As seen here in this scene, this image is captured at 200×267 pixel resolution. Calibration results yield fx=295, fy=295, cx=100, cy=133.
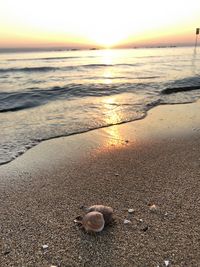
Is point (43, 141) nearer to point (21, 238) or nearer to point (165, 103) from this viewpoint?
point (21, 238)

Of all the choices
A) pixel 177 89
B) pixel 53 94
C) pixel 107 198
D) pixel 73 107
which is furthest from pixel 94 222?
pixel 177 89

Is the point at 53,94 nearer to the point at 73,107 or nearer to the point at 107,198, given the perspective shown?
the point at 73,107

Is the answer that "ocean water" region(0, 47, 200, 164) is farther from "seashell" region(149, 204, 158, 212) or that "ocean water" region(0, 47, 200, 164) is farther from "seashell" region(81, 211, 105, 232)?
"seashell" region(149, 204, 158, 212)

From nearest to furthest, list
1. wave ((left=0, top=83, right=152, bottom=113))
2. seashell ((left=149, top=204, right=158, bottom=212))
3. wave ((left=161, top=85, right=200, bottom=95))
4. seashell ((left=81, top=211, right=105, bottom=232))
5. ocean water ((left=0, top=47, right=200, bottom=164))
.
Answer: seashell ((left=81, top=211, right=105, bottom=232))
seashell ((left=149, top=204, right=158, bottom=212))
ocean water ((left=0, top=47, right=200, bottom=164))
wave ((left=0, top=83, right=152, bottom=113))
wave ((left=161, top=85, right=200, bottom=95))

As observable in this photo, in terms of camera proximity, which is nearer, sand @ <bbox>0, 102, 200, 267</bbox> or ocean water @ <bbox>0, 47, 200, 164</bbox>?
sand @ <bbox>0, 102, 200, 267</bbox>

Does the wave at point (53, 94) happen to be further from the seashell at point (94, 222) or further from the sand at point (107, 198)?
the seashell at point (94, 222)

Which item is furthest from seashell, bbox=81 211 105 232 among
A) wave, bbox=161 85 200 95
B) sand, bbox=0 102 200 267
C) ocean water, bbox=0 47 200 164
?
wave, bbox=161 85 200 95

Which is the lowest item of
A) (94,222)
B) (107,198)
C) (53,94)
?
(107,198)
